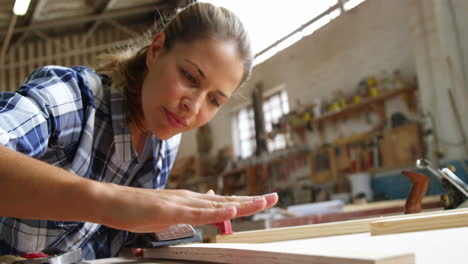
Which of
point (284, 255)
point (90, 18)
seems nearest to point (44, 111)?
point (284, 255)

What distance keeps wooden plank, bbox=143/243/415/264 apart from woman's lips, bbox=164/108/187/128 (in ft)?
1.03

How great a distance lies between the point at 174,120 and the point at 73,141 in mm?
211

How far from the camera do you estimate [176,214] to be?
0.46 m

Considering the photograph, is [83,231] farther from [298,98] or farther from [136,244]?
[298,98]

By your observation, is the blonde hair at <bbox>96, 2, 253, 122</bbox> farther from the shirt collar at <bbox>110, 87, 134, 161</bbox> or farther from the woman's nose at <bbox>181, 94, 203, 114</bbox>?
the woman's nose at <bbox>181, 94, 203, 114</bbox>

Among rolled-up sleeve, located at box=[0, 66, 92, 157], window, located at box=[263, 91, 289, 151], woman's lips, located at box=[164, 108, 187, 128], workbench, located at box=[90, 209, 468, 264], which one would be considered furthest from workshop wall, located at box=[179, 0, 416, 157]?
workbench, located at box=[90, 209, 468, 264]

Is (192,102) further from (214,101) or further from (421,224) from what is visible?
(421,224)

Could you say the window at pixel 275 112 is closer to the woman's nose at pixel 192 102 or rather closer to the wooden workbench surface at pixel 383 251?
the woman's nose at pixel 192 102

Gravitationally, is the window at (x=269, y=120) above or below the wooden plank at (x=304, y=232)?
above

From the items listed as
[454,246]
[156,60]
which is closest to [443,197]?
[454,246]

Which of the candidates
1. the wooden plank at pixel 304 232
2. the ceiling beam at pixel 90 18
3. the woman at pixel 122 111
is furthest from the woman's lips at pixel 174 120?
the ceiling beam at pixel 90 18

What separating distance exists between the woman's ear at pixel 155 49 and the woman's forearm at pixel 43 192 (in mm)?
555

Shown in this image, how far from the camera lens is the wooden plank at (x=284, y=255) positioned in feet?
1.08

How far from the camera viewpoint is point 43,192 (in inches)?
18.5
